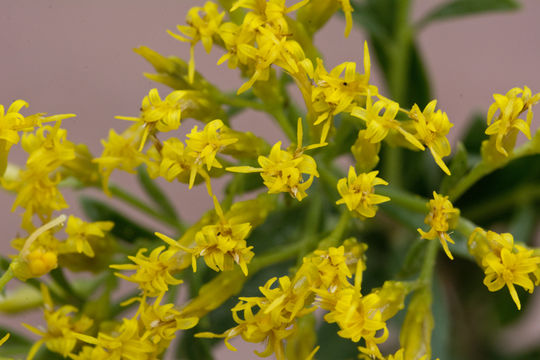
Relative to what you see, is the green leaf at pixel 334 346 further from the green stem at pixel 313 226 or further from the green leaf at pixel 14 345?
the green leaf at pixel 14 345

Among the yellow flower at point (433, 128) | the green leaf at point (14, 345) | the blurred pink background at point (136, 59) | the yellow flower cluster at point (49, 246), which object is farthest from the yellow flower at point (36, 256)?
the blurred pink background at point (136, 59)

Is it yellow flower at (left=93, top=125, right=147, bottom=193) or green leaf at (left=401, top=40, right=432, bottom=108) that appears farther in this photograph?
green leaf at (left=401, top=40, right=432, bottom=108)

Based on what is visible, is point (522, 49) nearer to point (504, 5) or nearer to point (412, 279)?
point (504, 5)

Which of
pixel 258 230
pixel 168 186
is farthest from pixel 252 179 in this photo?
pixel 168 186

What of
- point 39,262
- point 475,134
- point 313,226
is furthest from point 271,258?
point 475,134

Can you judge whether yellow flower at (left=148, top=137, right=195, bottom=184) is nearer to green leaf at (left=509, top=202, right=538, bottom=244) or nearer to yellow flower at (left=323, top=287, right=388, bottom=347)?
yellow flower at (left=323, top=287, right=388, bottom=347)

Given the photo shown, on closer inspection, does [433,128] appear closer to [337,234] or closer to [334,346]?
[337,234]

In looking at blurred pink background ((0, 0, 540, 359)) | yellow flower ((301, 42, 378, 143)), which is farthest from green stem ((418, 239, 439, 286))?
blurred pink background ((0, 0, 540, 359))
